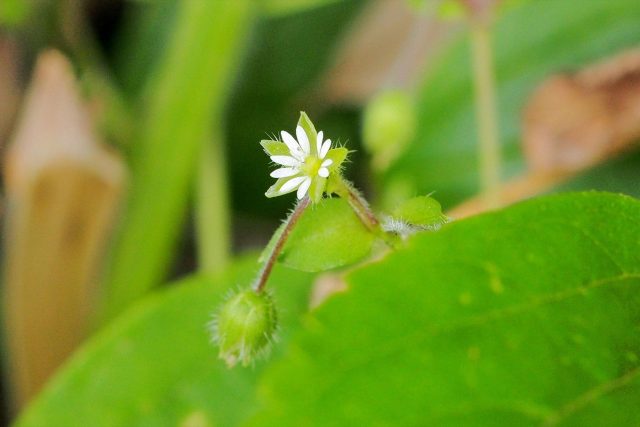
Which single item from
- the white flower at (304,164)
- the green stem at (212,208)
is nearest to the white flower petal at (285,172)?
the white flower at (304,164)

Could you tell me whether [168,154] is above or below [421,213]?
above

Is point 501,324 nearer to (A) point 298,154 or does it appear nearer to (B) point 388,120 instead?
(A) point 298,154

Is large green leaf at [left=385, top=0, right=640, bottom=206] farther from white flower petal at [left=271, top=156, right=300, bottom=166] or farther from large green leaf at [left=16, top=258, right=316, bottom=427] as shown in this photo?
white flower petal at [left=271, top=156, right=300, bottom=166]

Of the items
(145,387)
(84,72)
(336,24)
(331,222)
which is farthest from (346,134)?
(331,222)

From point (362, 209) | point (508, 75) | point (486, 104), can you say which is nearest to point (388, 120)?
point (486, 104)

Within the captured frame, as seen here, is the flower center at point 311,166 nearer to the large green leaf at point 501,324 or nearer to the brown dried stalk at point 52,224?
the large green leaf at point 501,324

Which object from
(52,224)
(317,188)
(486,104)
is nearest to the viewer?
(317,188)

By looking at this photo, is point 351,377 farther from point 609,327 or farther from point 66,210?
point 66,210
